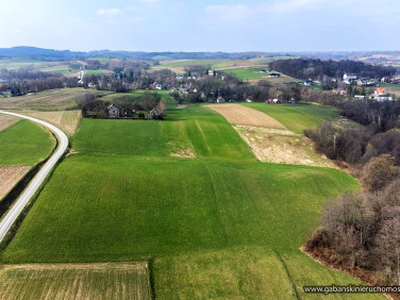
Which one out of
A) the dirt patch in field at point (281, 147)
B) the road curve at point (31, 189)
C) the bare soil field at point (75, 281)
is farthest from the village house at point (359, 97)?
the bare soil field at point (75, 281)

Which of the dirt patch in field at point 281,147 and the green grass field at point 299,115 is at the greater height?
the green grass field at point 299,115

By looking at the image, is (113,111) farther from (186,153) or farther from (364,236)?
(364,236)

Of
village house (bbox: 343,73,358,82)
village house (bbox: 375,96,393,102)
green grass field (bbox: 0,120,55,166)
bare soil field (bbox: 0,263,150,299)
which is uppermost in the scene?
village house (bbox: 343,73,358,82)

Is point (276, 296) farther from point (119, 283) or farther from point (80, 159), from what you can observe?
point (80, 159)

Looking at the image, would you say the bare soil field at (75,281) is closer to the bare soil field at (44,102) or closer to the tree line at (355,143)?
the tree line at (355,143)

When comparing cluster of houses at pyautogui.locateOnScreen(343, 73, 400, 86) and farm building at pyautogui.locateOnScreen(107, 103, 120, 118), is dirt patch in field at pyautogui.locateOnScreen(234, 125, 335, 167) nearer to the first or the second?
farm building at pyautogui.locateOnScreen(107, 103, 120, 118)

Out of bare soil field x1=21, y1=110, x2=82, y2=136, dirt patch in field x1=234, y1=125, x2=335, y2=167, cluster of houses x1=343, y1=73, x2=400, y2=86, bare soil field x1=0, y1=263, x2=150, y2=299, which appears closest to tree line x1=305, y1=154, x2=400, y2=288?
bare soil field x1=0, y1=263, x2=150, y2=299

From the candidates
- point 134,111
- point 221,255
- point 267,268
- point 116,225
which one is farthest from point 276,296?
point 134,111
